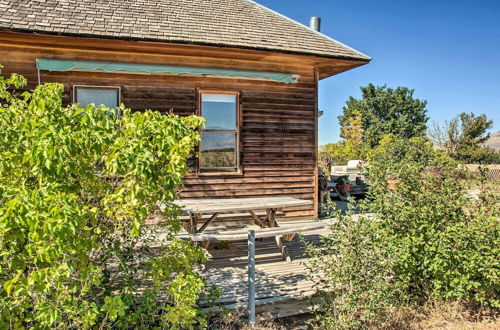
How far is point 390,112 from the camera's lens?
4400cm

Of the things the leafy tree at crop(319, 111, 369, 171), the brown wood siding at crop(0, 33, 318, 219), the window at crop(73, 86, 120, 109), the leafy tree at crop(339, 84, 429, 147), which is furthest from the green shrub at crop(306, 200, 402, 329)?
the leafy tree at crop(339, 84, 429, 147)

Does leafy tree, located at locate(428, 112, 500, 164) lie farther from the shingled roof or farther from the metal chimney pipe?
the shingled roof

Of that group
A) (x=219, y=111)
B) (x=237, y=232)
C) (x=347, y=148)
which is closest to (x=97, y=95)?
(x=219, y=111)

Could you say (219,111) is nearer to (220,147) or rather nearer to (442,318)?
(220,147)

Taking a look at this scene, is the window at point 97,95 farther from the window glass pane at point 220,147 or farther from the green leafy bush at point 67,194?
the green leafy bush at point 67,194

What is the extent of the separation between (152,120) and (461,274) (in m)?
4.16

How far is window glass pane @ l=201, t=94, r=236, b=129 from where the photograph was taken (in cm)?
781

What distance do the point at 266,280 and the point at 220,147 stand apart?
4003 millimetres

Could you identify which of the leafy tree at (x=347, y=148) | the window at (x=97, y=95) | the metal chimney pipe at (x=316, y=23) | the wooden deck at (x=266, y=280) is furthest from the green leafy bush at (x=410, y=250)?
the leafy tree at (x=347, y=148)

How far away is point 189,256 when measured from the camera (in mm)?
3188

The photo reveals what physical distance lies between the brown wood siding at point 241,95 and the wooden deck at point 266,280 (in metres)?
2.17

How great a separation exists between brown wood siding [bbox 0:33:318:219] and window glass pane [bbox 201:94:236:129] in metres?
0.26

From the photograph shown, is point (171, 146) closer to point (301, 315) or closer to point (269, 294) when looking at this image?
point (269, 294)

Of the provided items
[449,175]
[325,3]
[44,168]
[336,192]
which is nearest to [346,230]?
[449,175]
